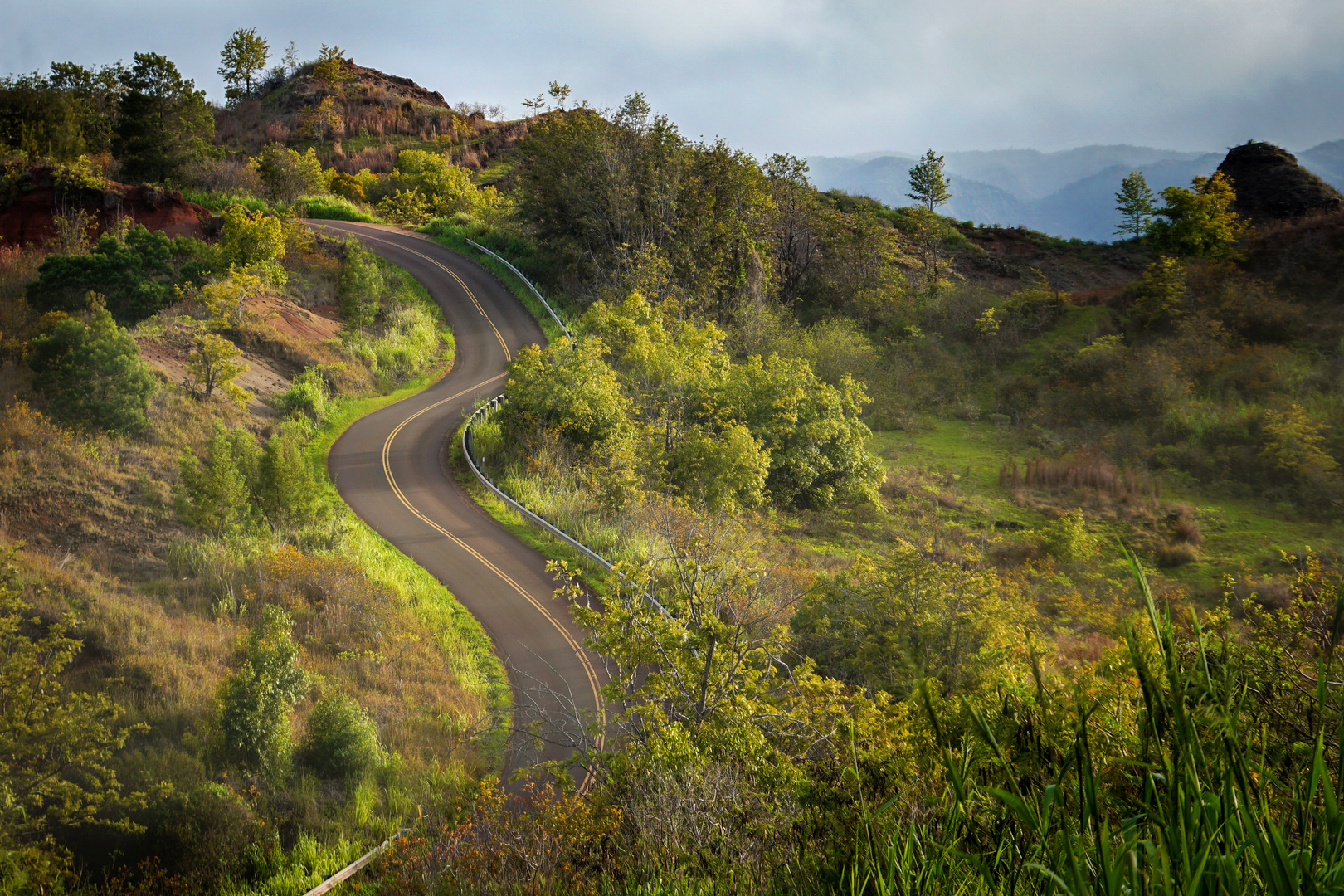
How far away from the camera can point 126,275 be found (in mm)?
25766

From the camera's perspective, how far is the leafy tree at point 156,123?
39219 mm

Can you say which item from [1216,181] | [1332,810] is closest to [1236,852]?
[1332,810]

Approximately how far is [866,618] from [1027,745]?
9.68m

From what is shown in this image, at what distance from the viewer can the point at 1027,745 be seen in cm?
304

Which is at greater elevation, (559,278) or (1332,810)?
(559,278)

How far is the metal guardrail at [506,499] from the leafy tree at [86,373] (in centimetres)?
939

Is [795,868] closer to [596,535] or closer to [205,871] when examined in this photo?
[205,871]

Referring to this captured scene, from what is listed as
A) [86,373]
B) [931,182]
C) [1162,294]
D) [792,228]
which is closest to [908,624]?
[86,373]

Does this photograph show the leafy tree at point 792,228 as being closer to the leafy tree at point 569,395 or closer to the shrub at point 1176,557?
the leafy tree at point 569,395

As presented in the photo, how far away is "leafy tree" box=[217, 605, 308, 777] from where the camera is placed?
34.8ft

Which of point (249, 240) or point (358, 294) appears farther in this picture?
point (358, 294)

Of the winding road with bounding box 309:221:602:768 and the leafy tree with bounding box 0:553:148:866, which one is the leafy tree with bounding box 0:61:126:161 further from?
the leafy tree with bounding box 0:553:148:866

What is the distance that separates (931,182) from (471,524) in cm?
6188

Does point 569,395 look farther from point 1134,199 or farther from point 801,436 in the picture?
point 1134,199
